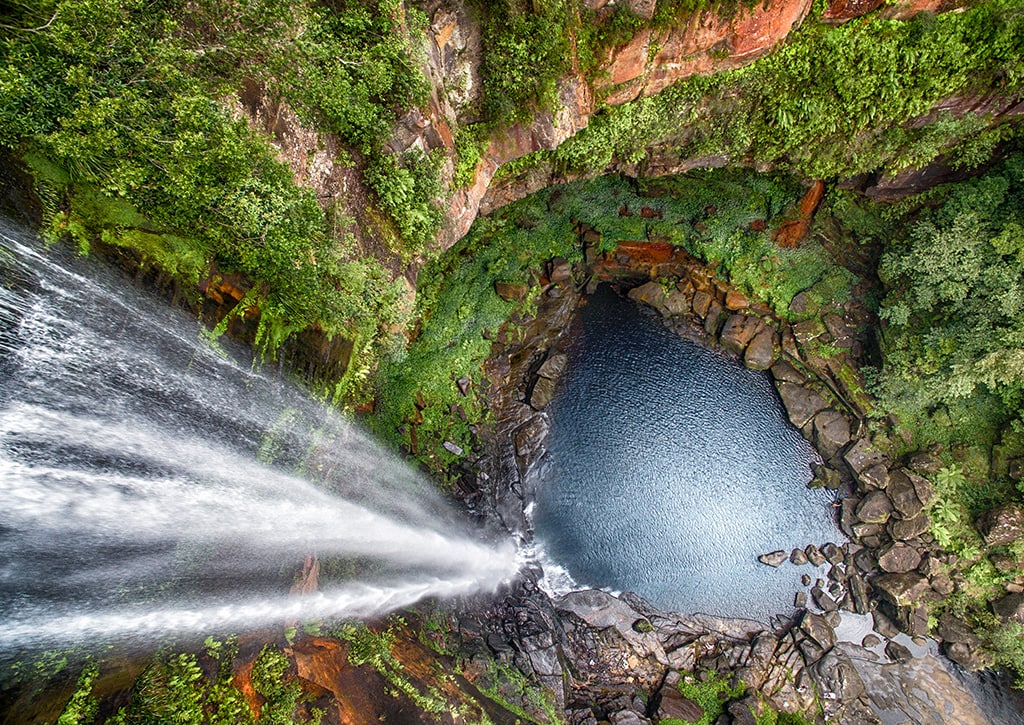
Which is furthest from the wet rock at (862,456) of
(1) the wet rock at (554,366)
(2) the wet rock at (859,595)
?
(1) the wet rock at (554,366)

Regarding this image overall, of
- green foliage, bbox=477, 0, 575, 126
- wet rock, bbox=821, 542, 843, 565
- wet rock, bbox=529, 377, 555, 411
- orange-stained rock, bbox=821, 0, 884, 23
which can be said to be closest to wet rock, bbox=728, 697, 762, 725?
wet rock, bbox=821, 542, 843, 565

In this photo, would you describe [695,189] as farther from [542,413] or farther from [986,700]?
[986,700]

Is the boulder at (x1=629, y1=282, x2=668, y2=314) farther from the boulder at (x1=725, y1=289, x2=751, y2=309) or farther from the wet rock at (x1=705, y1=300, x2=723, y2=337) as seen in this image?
the boulder at (x1=725, y1=289, x2=751, y2=309)

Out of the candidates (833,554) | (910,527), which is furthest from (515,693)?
(910,527)

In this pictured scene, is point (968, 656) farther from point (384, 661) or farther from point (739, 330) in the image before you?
point (384, 661)

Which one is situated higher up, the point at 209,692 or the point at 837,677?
the point at 837,677
